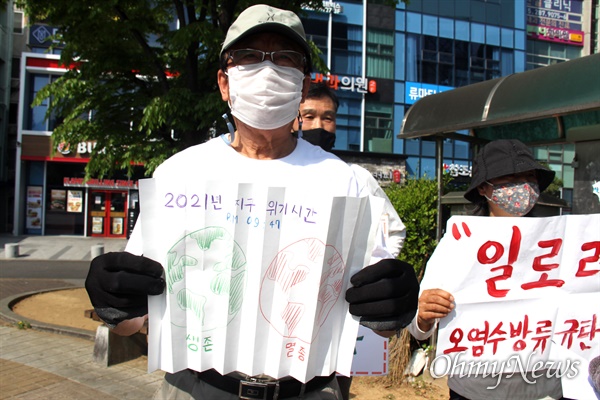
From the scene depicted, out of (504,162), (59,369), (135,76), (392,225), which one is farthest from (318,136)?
(135,76)

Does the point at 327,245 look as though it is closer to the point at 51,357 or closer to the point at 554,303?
the point at 554,303

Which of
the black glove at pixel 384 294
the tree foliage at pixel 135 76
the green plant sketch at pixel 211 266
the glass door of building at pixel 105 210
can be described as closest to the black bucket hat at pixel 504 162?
the black glove at pixel 384 294

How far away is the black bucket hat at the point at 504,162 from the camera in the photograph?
2322 mm

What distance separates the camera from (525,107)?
482 centimetres

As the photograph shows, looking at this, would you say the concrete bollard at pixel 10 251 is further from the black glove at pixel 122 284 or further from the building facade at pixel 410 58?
the black glove at pixel 122 284

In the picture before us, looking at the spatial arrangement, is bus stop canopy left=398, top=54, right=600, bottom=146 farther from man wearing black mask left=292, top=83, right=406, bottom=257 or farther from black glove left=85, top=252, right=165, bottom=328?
black glove left=85, top=252, right=165, bottom=328

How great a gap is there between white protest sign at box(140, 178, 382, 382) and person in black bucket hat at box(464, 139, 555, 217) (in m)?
1.15

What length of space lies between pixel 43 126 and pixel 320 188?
87.4ft

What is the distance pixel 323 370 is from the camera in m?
1.51

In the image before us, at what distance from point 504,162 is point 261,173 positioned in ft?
4.27

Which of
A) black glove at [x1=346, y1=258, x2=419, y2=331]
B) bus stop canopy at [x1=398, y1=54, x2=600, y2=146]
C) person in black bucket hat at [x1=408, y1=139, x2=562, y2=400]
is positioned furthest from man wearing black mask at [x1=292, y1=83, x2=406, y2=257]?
bus stop canopy at [x1=398, y1=54, x2=600, y2=146]

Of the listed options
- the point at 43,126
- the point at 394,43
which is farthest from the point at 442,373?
the point at 394,43

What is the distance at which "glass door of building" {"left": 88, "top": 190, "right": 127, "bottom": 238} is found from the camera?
2488cm

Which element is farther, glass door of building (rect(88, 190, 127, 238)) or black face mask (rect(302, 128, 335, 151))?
glass door of building (rect(88, 190, 127, 238))
